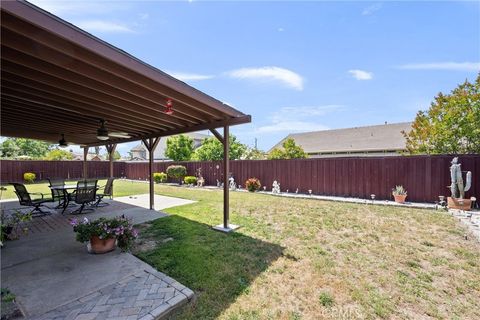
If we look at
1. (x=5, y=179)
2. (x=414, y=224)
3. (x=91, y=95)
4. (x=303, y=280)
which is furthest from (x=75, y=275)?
(x=5, y=179)

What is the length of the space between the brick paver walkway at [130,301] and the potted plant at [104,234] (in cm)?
94

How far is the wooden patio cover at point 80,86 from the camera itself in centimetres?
216

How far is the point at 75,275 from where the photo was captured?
3.01 meters

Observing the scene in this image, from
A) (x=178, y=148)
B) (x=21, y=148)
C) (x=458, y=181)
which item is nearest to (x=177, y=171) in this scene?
(x=178, y=148)

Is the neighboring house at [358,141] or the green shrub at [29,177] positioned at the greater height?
the neighboring house at [358,141]

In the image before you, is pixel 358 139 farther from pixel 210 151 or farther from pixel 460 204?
pixel 460 204

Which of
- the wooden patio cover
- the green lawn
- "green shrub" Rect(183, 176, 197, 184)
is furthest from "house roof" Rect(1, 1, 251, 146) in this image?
"green shrub" Rect(183, 176, 197, 184)

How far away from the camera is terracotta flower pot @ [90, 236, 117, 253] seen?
3645mm

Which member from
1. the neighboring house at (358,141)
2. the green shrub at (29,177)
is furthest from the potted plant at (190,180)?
the neighboring house at (358,141)

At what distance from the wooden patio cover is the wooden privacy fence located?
6581 mm

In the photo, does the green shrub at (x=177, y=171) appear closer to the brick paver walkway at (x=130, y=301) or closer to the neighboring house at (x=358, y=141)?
the neighboring house at (x=358, y=141)

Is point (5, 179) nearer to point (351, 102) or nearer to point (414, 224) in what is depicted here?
point (414, 224)

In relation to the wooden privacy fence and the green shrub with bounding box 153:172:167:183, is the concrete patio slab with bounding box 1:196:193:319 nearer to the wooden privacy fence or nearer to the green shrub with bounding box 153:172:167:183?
the wooden privacy fence

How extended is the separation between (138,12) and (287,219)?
18.7ft
